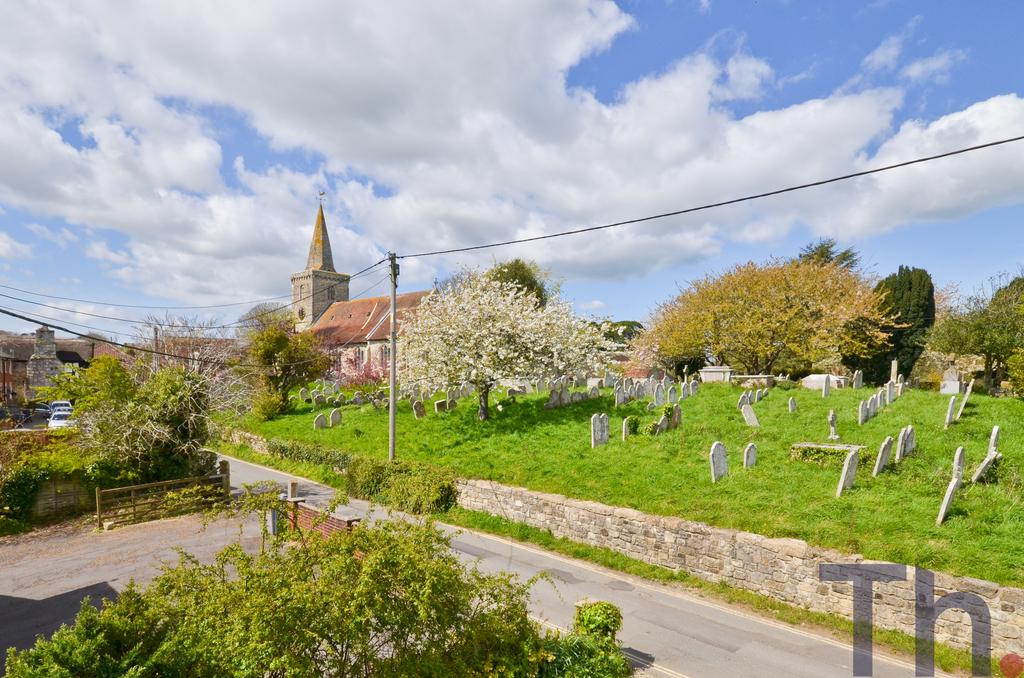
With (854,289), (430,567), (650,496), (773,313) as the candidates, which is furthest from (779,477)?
(854,289)

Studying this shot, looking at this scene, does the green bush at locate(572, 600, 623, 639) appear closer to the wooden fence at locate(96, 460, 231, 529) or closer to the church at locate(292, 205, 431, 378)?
the wooden fence at locate(96, 460, 231, 529)

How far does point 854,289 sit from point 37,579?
1554 inches

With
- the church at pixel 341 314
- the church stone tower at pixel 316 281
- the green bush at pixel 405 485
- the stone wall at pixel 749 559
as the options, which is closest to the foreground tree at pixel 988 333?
the stone wall at pixel 749 559

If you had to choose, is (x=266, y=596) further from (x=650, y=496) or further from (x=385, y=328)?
(x=385, y=328)

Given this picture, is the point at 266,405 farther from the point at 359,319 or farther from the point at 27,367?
the point at 27,367

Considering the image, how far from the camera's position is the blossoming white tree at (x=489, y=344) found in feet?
77.6

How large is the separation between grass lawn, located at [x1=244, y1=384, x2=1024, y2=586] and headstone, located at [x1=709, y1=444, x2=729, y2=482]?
0.21m

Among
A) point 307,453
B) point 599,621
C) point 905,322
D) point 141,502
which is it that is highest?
point 905,322

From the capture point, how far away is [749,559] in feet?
35.0

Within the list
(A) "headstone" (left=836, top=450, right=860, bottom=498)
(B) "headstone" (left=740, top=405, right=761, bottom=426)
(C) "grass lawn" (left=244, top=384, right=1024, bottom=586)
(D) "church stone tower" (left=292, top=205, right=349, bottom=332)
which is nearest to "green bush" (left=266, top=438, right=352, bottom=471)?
(C) "grass lawn" (left=244, top=384, right=1024, bottom=586)

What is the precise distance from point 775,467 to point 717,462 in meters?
1.70

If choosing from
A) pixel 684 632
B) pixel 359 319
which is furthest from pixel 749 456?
pixel 359 319

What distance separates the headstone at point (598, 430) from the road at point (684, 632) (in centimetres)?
520

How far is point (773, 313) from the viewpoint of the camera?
101 ft
